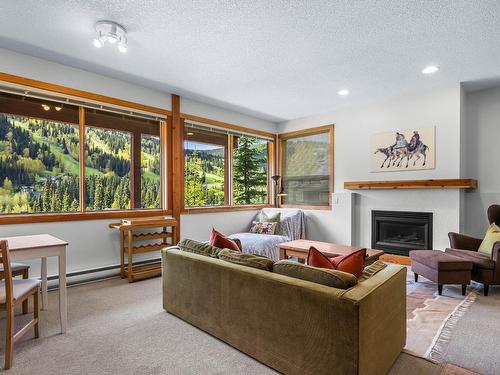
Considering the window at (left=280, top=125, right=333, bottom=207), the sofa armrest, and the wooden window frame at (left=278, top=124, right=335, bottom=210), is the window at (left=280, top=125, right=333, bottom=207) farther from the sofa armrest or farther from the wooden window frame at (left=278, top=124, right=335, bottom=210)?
the sofa armrest

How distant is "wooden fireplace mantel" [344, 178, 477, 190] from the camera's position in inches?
153

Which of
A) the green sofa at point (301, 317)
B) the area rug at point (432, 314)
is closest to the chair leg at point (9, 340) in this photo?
the green sofa at point (301, 317)

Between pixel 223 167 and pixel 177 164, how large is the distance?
114cm

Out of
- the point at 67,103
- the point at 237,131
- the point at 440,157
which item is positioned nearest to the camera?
the point at 67,103

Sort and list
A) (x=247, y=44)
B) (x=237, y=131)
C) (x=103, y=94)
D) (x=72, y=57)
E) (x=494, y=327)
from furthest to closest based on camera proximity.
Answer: (x=237, y=131), (x=103, y=94), (x=72, y=57), (x=247, y=44), (x=494, y=327)

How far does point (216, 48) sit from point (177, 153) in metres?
1.90

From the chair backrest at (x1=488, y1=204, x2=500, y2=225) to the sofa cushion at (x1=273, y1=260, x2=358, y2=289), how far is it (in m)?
3.19

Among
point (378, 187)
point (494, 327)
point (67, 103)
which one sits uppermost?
point (67, 103)

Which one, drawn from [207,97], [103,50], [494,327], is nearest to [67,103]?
[103,50]

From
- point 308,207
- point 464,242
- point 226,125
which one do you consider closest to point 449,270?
point 464,242

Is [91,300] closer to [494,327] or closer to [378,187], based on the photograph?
[494,327]

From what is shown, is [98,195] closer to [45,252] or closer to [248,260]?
[45,252]

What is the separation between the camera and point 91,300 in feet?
9.92

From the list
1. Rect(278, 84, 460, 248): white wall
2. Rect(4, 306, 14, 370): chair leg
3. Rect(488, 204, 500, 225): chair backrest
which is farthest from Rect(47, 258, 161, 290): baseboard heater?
Rect(488, 204, 500, 225): chair backrest
